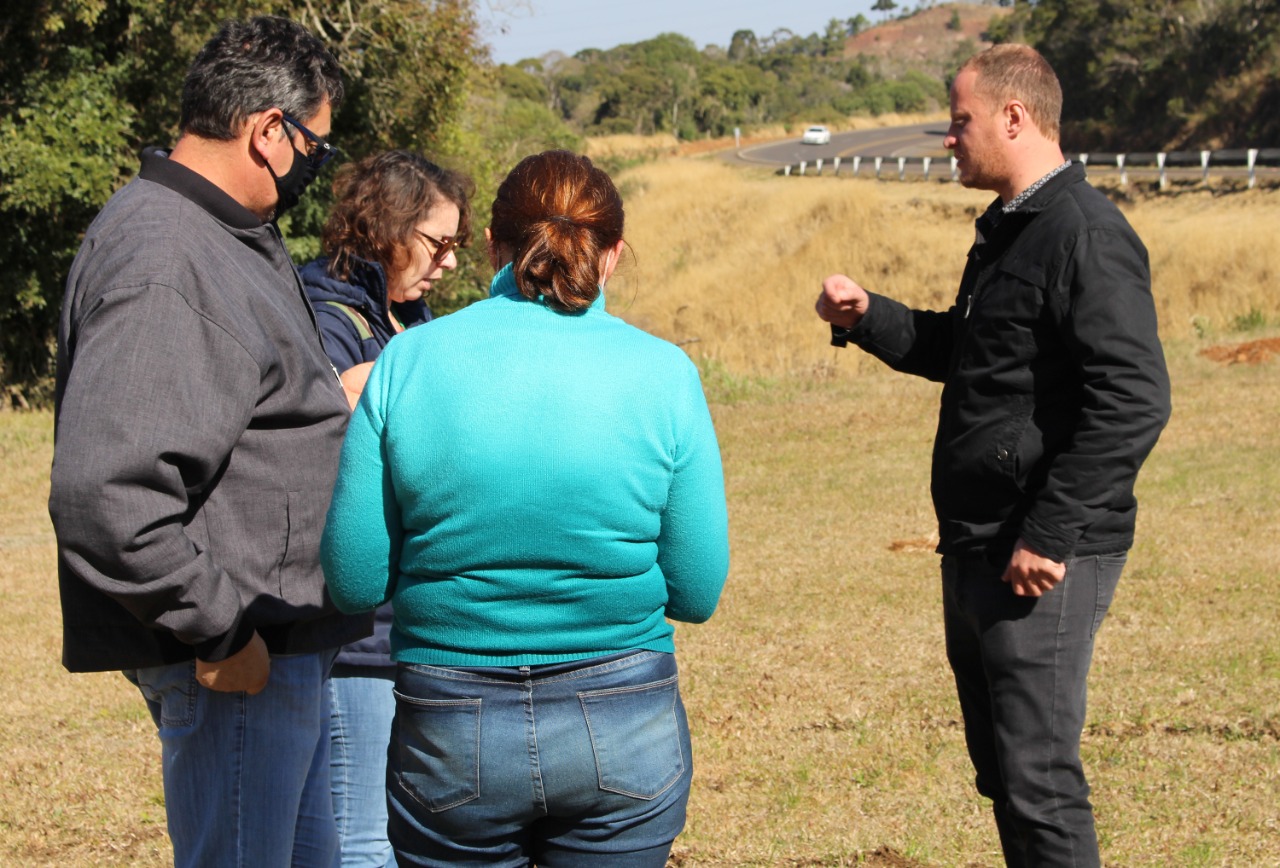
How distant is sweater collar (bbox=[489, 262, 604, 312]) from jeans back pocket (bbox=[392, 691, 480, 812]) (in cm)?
67

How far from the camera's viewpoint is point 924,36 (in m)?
143

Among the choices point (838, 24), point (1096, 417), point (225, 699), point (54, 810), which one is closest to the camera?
point (225, 699)

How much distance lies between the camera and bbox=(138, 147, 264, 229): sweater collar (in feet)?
7.30

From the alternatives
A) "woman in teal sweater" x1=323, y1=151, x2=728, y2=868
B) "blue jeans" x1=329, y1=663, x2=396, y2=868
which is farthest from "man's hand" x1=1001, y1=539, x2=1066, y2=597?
"blue jeans" x1=329, y1=663, x2=396, y2=868

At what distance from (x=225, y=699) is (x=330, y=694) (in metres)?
0.61

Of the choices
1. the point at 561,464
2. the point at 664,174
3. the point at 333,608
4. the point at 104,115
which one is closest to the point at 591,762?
the point at 561,464

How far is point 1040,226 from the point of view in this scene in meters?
2.81

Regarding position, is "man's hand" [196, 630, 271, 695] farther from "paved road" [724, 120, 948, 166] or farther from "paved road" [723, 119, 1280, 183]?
"paved road" [724, 120, 948, 166]

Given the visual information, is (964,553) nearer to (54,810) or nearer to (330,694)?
(330,694)

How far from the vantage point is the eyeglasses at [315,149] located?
7.76ft

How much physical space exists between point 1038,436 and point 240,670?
1.74m

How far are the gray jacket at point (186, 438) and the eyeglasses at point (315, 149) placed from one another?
0.18m

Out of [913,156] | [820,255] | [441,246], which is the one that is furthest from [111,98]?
[913,156]

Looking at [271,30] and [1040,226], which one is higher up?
[271,30]
